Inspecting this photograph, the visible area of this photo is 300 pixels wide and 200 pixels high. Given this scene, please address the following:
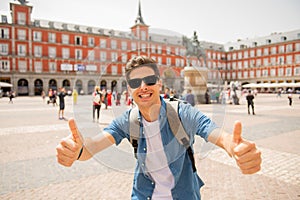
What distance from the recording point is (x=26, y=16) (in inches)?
1554

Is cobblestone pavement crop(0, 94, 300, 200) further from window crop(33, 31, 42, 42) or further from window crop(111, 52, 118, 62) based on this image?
window crop(33, 31, 42, 42)

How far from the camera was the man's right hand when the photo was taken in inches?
52.6

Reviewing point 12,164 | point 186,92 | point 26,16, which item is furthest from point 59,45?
point 186,92

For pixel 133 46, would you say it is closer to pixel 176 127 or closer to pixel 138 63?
pixel 138 63

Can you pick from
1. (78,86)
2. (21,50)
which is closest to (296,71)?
(21,50)

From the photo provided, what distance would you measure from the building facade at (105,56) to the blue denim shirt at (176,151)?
326mm

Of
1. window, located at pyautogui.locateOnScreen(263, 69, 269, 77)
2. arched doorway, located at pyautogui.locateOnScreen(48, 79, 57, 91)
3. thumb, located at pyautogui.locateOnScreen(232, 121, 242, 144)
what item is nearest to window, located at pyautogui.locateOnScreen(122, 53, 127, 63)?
thumb, located at pyautogui.locateOnScreen(232, 121, 242, 144)

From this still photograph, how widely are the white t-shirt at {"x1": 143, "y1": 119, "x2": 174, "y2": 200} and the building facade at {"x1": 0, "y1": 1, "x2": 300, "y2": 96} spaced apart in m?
0.41

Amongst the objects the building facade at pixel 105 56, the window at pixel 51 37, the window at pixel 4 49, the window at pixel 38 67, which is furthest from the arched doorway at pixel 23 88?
the window at pixel 51 37

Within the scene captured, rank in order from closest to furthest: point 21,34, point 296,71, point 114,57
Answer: point 114,57 < point 21,34 < point 296,71

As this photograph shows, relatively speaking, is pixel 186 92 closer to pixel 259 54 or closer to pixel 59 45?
pixel 59 45

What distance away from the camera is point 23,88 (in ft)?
132

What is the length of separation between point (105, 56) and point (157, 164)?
33.7 inches

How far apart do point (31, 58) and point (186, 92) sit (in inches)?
1732
